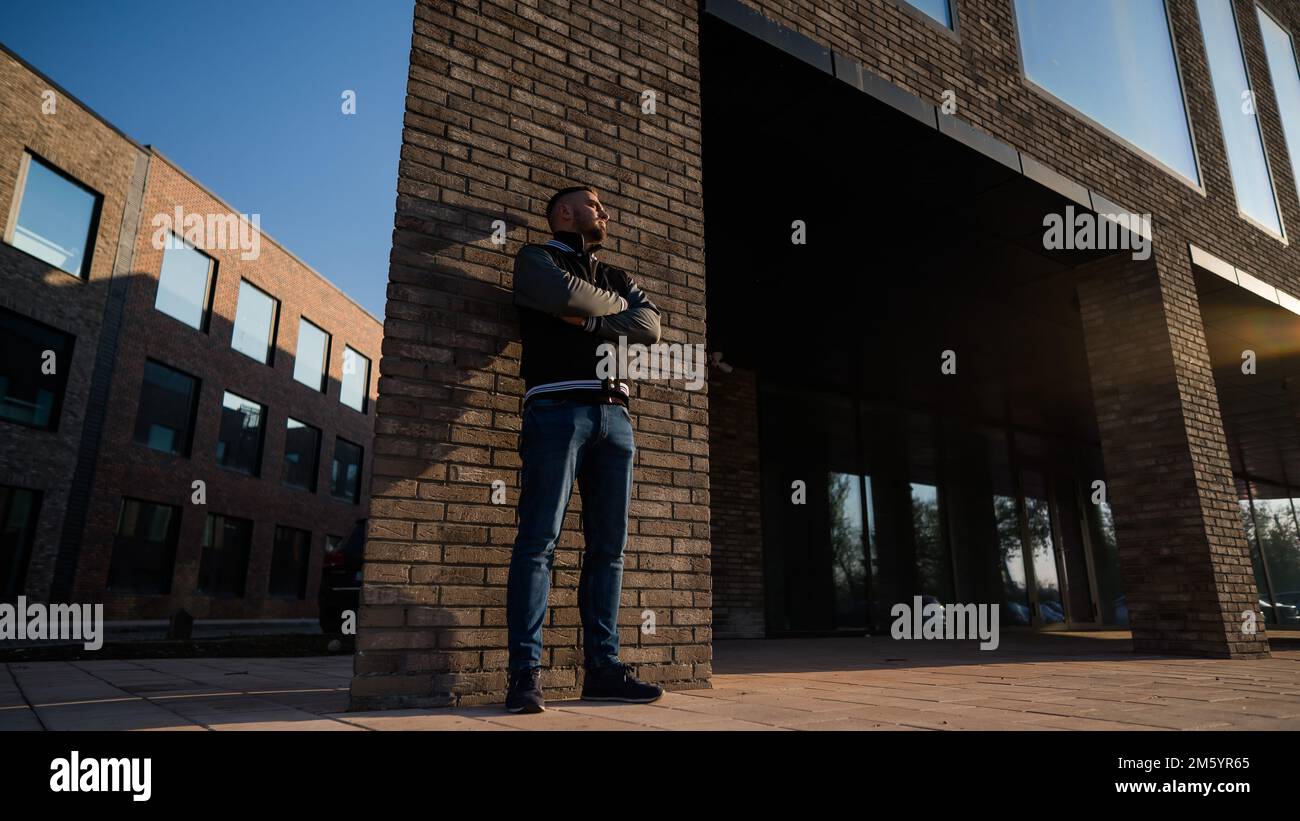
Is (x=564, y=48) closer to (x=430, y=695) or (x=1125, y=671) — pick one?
(x=430, y=695)

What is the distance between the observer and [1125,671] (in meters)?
4.82

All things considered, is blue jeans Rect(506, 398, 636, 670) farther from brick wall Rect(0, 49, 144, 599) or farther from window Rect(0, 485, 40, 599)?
window Rect(0, 485, 40, 599)

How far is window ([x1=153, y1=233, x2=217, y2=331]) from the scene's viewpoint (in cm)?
1933

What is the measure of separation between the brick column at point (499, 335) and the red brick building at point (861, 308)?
0.01m

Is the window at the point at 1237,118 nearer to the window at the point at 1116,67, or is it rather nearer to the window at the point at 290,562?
the window at the point at 1116,67

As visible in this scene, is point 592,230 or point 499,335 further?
point 499,335

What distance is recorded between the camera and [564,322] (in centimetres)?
307

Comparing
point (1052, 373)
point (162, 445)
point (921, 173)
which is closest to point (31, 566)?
point (162, 445)

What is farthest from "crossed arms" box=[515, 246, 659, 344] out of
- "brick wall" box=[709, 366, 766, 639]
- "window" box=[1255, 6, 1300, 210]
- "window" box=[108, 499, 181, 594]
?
"window" box=[108, 499, 181, 594]

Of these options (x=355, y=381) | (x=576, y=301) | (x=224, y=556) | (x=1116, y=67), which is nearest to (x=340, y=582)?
(x=576, y=301)

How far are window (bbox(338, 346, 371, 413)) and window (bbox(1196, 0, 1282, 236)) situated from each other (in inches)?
1026

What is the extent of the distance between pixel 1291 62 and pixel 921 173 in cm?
992

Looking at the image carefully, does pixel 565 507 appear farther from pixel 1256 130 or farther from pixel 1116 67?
pixel 1256 130

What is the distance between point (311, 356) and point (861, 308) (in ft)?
72.3
